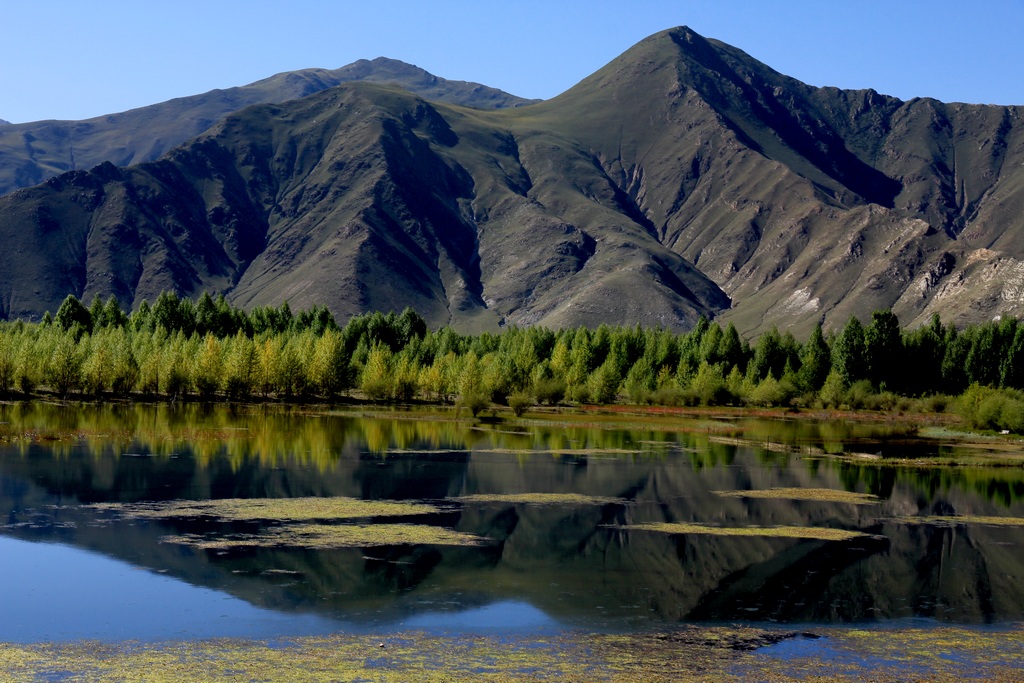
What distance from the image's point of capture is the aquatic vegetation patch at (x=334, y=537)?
136 ft

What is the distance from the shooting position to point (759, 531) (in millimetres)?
49219

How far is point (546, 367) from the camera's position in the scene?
6289 inches

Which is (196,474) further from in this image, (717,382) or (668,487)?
(717,382)

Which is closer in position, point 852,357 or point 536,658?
point 536,658

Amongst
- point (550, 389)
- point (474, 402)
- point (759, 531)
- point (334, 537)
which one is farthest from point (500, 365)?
point (334, 537)

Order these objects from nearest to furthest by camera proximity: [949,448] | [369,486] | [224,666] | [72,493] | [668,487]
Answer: [224,666] < [72,493] < [369,486] < [668,487] < [949,448]

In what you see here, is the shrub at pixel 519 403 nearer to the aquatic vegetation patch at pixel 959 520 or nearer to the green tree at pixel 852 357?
the green tree at pixel 852 357

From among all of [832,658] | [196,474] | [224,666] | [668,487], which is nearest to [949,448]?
[668,487]

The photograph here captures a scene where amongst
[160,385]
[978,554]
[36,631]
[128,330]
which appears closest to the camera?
[36,631]

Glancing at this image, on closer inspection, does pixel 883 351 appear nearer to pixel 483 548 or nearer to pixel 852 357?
pixel 852 357

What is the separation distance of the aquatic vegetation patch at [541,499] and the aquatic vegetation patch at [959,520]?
47.5 ft

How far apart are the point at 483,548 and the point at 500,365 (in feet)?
321

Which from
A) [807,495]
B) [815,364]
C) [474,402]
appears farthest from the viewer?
[815,364]

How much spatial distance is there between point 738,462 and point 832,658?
164 feet
